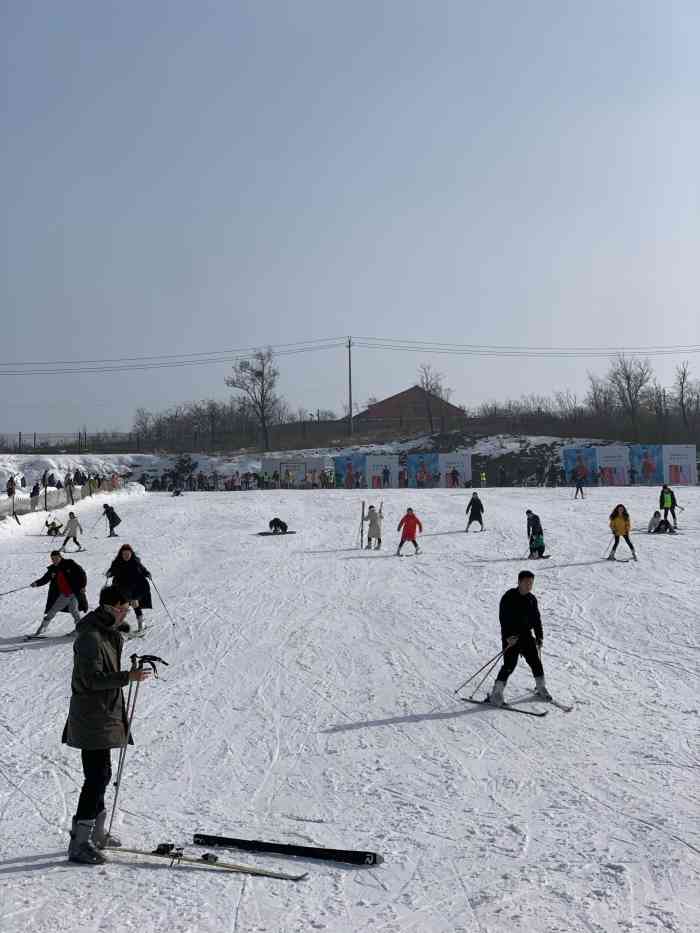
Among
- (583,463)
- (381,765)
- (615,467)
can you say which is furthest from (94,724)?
(615,467)

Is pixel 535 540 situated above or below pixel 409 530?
below

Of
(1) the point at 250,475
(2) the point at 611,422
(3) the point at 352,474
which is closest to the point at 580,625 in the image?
(3) the point at 352,474

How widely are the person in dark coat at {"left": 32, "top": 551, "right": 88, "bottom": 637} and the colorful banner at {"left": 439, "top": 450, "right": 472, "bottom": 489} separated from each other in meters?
33.4

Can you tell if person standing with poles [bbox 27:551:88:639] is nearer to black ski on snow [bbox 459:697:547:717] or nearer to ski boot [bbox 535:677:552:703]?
black ski on snow [bbox 459:697:547:717]

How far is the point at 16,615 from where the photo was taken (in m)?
14.8

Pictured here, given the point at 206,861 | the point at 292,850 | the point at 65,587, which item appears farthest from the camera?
the point at 65,587

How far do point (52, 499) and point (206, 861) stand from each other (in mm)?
28522

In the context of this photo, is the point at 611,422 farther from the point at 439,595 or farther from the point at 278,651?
the point at 278,651

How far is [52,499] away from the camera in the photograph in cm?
3209

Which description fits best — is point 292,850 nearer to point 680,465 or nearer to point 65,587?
point 65,587

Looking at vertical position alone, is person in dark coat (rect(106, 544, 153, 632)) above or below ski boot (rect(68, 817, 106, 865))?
above

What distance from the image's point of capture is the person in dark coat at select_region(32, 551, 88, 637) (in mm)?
12547

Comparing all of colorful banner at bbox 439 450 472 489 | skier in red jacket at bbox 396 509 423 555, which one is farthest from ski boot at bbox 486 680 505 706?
colorful banner at bbox 439 450 472 489

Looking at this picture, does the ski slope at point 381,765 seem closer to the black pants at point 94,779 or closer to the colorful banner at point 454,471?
the black pants at point 94,779
